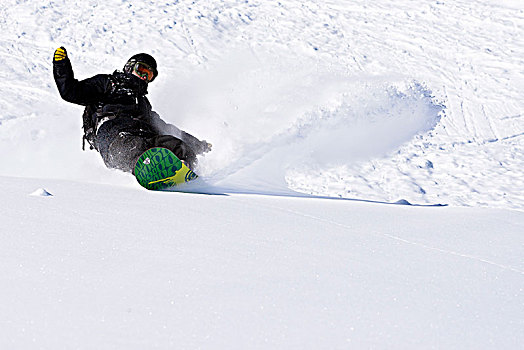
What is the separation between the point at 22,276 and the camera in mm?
1328

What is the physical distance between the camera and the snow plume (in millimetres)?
5773

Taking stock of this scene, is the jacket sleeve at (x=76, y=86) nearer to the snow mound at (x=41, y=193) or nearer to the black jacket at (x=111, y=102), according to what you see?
the black jacket at (x=111, y=102)

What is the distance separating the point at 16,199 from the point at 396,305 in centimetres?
152

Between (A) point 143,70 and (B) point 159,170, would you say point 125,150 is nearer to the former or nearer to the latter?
(B) point 159,170

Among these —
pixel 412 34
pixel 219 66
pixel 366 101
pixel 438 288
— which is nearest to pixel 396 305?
pixel 438 288

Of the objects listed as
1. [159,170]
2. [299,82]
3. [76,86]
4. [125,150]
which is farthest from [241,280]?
[299,82]

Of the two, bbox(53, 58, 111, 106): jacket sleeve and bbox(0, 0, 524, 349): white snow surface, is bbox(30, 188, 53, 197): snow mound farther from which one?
bbox(53, 58, 111, 106): jacket sleeve

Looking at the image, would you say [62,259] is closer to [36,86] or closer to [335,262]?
[335,262]

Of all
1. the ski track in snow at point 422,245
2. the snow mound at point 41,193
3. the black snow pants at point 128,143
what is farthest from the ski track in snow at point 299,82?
the snow mound at point 41,193

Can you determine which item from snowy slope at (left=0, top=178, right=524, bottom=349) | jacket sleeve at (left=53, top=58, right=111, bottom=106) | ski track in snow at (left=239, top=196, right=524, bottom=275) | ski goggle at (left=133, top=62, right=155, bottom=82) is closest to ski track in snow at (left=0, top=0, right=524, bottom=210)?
jacket sleeve at (left=53, top=58, right=111, bottom=106)

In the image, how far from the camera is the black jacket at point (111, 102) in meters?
4.12

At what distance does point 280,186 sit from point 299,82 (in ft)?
11.2

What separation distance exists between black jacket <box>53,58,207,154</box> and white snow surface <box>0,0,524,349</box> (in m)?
0.38

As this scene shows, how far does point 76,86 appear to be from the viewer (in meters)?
4.22
